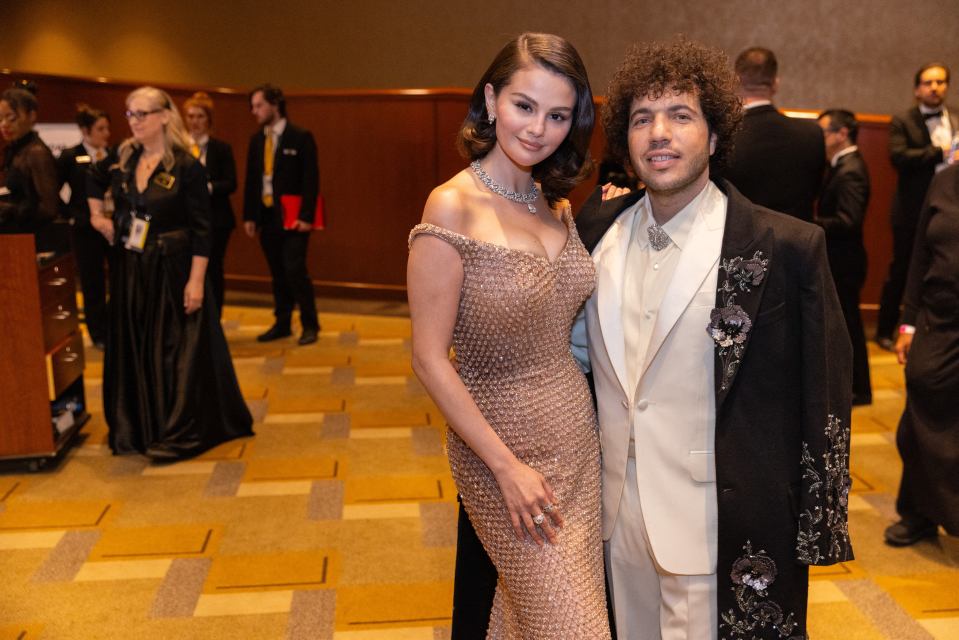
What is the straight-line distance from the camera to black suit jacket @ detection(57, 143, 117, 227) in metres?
6.32

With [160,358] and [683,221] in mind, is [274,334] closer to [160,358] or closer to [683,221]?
[160,358]

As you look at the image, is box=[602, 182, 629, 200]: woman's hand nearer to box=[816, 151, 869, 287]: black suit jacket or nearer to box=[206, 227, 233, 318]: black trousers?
box=[816, 151, 869, 287]: black suit jacket

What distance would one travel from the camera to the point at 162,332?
175 inches

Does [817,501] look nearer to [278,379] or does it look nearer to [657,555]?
[657,555]

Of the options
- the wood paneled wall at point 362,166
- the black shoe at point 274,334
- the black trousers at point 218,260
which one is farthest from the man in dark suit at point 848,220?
the black trousers at point 218,260

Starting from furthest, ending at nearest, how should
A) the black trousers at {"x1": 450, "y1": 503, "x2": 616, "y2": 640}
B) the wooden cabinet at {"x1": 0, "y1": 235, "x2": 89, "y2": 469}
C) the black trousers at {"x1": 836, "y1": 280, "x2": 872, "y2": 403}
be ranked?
1. the black trousers at {"x1": 836, "y1": 280, "x2": 872, "y2": 403}
2. the wooden cabinet at {"x1": 0, "y1": 235, "x2": 89, "y2": 469}
3. the black trousers at {"x1": 450, "y1": 503, "x2": 616, "y2": 640}

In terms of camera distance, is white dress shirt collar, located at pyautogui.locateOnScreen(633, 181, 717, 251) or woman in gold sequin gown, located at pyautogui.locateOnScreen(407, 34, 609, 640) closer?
woman in gold sequin gown, located at pyautogui.locateOnScreen(407, 34, 609, 640)

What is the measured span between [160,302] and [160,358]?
262 mm

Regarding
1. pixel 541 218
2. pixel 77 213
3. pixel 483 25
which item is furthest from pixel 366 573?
pixel 483 25

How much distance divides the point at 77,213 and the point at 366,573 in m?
4.17

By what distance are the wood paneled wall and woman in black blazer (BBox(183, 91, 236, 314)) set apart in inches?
56.5

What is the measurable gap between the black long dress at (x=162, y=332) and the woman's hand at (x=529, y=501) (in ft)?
9.59

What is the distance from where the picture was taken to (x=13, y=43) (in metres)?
11.2

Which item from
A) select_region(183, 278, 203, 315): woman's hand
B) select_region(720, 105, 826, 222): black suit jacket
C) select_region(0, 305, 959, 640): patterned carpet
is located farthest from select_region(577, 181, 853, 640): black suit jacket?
select_region(183, 278, 203, 315): woman's hand
